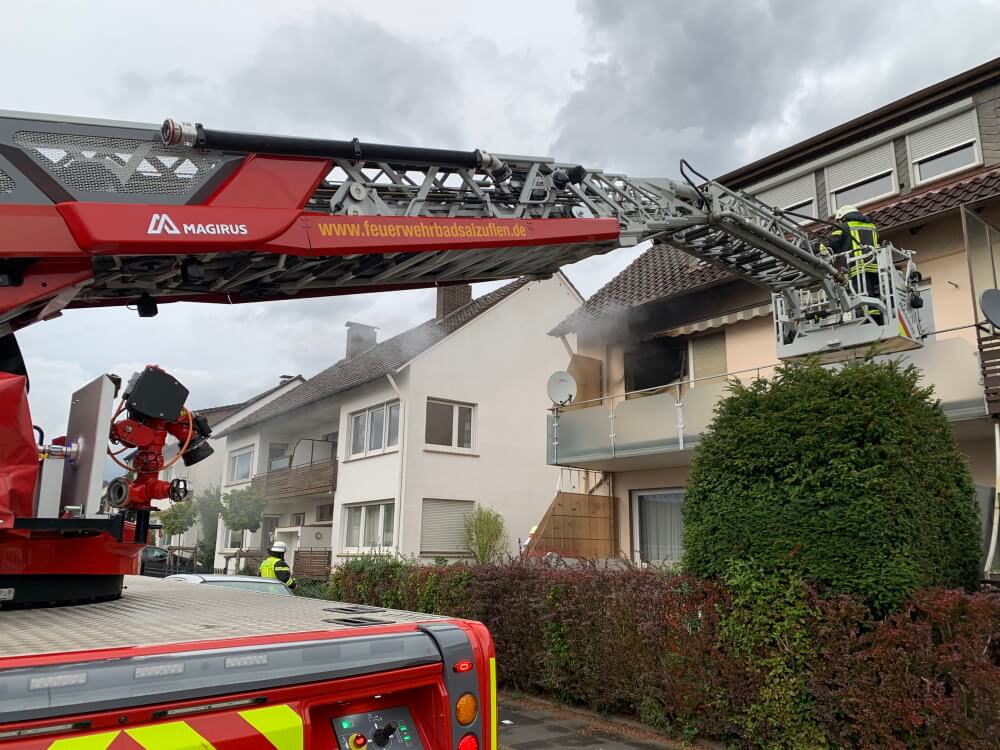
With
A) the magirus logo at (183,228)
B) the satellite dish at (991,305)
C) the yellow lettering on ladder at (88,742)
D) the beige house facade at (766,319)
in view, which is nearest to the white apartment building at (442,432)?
the beige house facade at (766,319)

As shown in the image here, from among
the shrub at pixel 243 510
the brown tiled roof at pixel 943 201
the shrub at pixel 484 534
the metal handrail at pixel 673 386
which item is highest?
the brown tiled roof at pixel 943 201

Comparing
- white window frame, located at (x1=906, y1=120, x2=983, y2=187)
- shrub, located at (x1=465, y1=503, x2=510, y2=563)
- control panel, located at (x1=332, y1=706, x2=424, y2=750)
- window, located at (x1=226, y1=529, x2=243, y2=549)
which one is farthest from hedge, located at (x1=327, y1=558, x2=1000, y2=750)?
window, located at (x1=226, y1=529, x2=243, y2=549)

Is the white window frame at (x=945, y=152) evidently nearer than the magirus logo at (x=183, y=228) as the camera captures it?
No

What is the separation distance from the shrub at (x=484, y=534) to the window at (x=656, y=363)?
6.37m

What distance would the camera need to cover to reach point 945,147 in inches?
523

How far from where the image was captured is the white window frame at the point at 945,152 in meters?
12.8

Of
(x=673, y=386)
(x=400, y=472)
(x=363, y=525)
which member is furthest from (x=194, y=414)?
(x=363, y=525)

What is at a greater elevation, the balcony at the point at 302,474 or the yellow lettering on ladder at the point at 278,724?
the balcony at the point at 302,474

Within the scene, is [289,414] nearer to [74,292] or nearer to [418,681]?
[74,292]

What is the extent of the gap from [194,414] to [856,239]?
882 centimetres

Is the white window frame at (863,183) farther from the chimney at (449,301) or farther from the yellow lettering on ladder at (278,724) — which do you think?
the yellow lettering on ladder at (278,724)

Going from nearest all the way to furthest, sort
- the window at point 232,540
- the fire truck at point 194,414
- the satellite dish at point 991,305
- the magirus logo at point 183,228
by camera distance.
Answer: the fire truck at point 194,414 < the magirus logo at point 183,228 < the satellite dish at point 991,305 < the window at point 232,540

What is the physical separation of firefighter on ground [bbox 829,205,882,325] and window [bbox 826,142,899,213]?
172 inches

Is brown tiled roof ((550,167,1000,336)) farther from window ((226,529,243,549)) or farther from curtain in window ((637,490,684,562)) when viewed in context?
window ((226,529,243,549))
